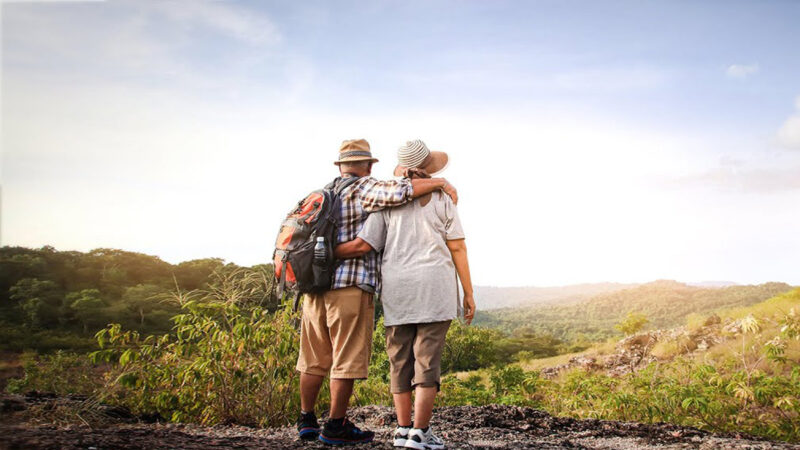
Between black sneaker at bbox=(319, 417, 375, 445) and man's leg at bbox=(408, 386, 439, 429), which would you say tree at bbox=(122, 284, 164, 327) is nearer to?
black sneaker at bbox=(319, 417, 375, 445)

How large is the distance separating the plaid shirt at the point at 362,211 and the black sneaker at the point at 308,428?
964 millimetres

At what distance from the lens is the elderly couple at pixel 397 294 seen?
3.63 meters

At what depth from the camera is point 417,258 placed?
12.1ft

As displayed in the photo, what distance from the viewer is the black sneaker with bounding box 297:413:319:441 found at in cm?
395

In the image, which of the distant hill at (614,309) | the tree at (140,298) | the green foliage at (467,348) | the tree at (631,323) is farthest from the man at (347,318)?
the distant hill at (614,309)

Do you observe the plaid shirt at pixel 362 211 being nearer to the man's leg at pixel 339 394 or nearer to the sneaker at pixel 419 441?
the man's leg at pixel 339 394

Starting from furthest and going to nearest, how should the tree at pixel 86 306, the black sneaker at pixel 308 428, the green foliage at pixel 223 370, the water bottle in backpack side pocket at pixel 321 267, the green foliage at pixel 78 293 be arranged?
1. the tree at pixel 86 306
2. the green foliage at pixel 78 293
3. the green foliage at pixel 223 370
4. the black sneaker at pixel 308 428
5. the water bottle in backpack side pocket at pixel 321 267

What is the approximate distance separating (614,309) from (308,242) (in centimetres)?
7468

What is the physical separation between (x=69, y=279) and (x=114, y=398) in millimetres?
13699

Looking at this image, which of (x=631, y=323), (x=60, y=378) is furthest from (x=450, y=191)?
(x=631, y=323)

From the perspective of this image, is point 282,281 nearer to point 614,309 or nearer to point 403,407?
point 403,407

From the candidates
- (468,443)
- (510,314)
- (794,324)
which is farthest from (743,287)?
(468,443)

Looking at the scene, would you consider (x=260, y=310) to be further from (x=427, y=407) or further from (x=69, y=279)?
(x=69, y=279)

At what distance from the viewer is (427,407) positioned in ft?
11.8
